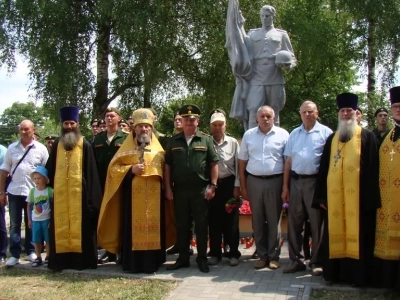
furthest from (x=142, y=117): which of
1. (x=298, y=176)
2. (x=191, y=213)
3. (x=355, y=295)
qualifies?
(x=355, y=295)

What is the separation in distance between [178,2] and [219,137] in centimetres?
1097

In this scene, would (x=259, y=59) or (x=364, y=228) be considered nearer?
(x=364, y=228)

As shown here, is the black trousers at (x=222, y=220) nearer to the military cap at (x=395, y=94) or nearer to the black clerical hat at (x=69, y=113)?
the black clerical hat at (x=69, y=113)

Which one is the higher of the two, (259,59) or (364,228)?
(259,59)

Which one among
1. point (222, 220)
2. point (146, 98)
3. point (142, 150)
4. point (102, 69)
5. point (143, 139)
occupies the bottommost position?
point (222, 220)

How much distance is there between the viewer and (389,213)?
4.83 meters

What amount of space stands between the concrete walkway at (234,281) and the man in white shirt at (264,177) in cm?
31

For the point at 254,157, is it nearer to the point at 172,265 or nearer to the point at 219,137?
the point at 219,137

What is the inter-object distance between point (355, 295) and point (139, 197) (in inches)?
104

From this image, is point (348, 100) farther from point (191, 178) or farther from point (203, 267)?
point (203, 267)

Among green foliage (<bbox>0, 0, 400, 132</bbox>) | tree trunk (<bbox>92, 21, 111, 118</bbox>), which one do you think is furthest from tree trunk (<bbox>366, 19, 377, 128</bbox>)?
tree trunk (<bbox>92, 21, 111, 118</bbox>)

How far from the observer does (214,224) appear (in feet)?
20.6

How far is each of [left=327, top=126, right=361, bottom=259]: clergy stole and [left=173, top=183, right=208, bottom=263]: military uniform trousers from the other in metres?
1.51

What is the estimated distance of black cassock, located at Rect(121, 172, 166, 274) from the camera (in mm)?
5797
